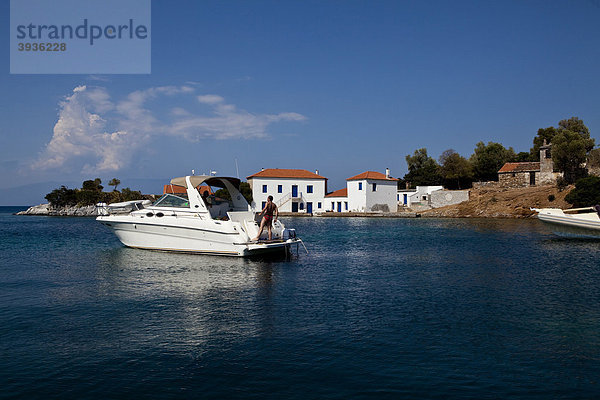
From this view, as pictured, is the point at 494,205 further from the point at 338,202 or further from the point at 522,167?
the point at 338,202

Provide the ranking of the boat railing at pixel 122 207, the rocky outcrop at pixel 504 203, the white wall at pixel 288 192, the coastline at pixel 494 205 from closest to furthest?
the boat railing at pixel 122 207, the rocky outcrop at pixel 504 203, the coastline at pixel 494 205, the white wall at pixel 288 192

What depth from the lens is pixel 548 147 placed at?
57.4 m

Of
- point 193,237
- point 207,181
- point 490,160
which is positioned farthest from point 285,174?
point 193,237

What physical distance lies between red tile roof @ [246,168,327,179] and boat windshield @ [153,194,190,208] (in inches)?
1738

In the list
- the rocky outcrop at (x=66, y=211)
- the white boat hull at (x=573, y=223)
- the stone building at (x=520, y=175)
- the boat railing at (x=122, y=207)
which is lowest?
the white boat hull at (x=573, y=223)

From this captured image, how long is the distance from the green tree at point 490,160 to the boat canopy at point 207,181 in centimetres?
5796

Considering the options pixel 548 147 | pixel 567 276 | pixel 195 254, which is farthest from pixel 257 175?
pixel 567 276

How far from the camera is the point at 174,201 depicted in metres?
19.2

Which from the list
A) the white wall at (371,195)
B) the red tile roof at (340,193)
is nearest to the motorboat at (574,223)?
the white wall at (371,195)

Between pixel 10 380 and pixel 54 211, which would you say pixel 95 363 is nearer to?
pixel 10 380

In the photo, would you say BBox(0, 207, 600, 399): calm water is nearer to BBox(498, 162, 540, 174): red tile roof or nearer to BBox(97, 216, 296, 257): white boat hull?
BBox(97, 216, 296, 257): white boat hull

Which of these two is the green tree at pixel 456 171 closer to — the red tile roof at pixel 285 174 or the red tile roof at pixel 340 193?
the red tile roof at pixel 340 193

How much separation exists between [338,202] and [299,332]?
58350 mm

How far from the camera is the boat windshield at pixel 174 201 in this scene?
61.7 ft
